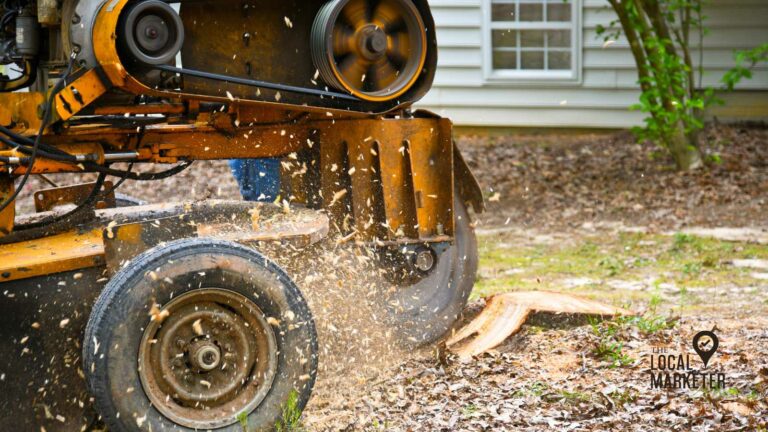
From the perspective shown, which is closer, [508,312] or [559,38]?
[508,312]

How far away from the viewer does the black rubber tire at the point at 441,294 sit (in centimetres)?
581

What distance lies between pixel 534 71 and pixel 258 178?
29.0 ft

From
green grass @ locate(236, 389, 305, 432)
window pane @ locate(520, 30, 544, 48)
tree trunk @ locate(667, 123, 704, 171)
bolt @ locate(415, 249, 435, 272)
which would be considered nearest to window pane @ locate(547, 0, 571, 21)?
window pane @ locate(520, 30, 544, 48)

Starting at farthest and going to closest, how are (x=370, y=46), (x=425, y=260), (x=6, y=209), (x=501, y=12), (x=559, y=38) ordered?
(x=501, y=12) → (x=559, y=38) → (x=425, y=260) → (x=370, y=46) → (x=6, y=209)

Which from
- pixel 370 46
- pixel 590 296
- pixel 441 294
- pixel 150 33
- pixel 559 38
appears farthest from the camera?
Result: pixel 559 38

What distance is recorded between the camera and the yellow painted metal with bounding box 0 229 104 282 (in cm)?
444

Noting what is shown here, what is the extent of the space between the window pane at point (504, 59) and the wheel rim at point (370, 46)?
30.8ft

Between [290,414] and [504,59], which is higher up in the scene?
[504,59]

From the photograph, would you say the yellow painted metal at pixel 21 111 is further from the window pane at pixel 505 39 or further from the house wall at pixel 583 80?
the window pane at pixel 505 39

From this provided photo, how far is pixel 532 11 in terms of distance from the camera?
14422 millimetres

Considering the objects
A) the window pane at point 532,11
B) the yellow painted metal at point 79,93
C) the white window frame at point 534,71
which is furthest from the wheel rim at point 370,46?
the window pane at point 532,11

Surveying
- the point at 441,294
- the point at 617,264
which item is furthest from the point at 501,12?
the point at 441,294

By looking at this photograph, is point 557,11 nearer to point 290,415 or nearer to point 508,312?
point 508,312

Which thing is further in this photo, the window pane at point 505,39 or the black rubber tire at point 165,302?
the window pane at point 505,39
